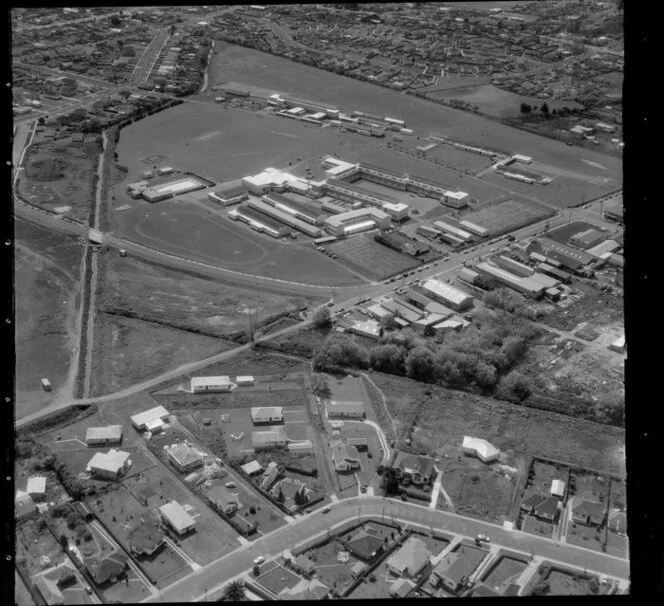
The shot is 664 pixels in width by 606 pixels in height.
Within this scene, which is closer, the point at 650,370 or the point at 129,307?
the point at 650,370

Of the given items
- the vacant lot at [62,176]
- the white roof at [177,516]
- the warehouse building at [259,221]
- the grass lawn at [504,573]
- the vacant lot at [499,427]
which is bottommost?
the vacant lot at [499,427]

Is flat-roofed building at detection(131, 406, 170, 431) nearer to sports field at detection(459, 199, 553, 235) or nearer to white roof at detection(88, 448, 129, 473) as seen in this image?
white roof at detection(88, 448, 129, 473)

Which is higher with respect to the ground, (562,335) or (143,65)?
(143,65)

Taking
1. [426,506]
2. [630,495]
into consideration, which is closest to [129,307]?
[426,506]

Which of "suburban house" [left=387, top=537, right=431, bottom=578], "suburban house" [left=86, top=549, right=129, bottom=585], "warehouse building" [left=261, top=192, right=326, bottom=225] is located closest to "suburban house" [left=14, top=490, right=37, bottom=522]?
"suburban house" [left=86, top=549, right=129, bottom=585]

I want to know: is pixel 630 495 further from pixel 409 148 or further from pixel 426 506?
pixel 409 148

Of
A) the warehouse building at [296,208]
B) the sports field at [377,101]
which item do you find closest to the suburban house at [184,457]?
the warehouse building at [296,208]

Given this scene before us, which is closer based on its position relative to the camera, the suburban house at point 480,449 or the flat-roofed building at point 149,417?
the suburban house at point 480,449

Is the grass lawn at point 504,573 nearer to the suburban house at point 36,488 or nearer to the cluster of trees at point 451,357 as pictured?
the cluster of trees at point 451,357
